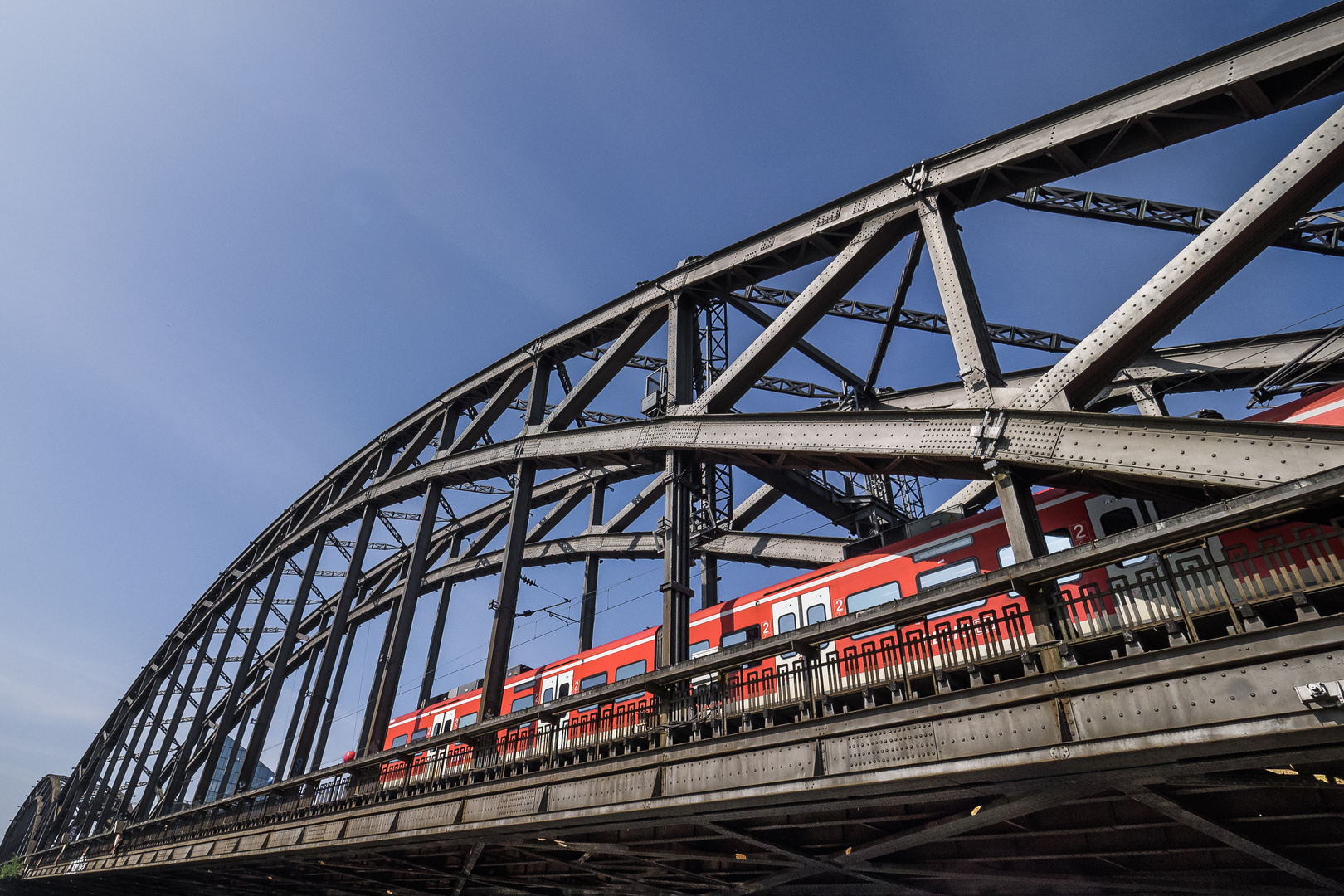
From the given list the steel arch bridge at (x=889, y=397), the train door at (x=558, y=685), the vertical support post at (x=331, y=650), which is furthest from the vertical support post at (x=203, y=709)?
the train door at (x=558, y=685)

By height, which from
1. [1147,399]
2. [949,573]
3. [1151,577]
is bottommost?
[1151,577]

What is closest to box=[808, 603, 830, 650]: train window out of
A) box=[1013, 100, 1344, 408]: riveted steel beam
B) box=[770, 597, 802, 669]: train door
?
box=[770, 597, 802, 669]: train door

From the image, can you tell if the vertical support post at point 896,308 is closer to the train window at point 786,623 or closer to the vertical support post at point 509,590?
the train window at point 786,623

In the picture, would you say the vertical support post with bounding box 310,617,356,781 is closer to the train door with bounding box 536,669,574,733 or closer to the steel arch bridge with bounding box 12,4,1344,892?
the steel arch bridge with bounding box 12,4,1344,892

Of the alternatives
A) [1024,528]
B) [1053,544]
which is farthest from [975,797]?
[1053,544]

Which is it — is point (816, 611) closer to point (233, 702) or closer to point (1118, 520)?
point (1118, 520)

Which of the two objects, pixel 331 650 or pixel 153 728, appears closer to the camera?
pixel 331 650

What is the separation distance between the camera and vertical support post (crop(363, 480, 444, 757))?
20656 millimetres

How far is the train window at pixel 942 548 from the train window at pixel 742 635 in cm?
392

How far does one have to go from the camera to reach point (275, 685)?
1134 inches

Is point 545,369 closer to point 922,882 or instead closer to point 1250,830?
point 922,882

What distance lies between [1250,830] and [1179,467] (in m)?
5.57

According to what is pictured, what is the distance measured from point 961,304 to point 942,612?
509 cm

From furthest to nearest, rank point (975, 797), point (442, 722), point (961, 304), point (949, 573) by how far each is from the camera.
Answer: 1. point (442, 722)
2. point (949, 573)
3. point (961, 304)
4. point (975, 797)
